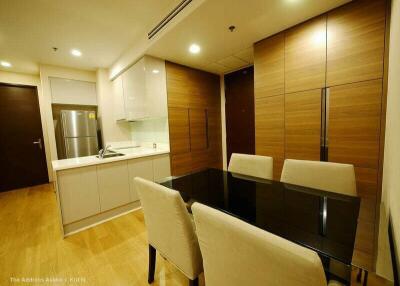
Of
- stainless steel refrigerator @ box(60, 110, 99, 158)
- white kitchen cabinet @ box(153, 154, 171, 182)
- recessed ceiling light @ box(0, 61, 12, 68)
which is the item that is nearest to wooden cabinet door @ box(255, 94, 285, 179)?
white kitchen cabinet @ box(153, 154, 171, 182)

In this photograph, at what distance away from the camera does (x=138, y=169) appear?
102 inches

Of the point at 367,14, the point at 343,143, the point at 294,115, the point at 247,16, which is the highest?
the point at 247,16

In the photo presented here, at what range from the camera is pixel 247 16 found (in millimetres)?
1787

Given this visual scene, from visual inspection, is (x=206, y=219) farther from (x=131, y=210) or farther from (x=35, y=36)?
(x=35, y=36)

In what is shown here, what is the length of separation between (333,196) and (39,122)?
5.35 metres

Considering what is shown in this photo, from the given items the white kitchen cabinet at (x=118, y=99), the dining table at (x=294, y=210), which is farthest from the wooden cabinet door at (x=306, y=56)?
the white kitchen cabinet at (x=118, y=99)

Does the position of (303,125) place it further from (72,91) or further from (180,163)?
(72,91)

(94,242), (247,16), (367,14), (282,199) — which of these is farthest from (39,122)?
(367,14)

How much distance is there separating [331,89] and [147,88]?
8.04 feet

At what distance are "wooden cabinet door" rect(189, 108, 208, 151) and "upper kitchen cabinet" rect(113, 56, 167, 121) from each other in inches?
23.7

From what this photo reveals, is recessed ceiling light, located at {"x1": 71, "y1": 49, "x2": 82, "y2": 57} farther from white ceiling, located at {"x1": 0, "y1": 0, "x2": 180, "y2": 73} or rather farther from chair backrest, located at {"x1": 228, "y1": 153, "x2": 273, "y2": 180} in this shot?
chair backrest, located at {"x1": 228, "y1": 153, "x2": 273, "y2": 180}

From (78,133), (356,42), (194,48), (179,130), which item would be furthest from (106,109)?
(356,42)

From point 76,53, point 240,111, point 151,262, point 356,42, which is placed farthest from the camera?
point 240,111

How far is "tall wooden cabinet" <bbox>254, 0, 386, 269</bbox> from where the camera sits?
5.20ft
